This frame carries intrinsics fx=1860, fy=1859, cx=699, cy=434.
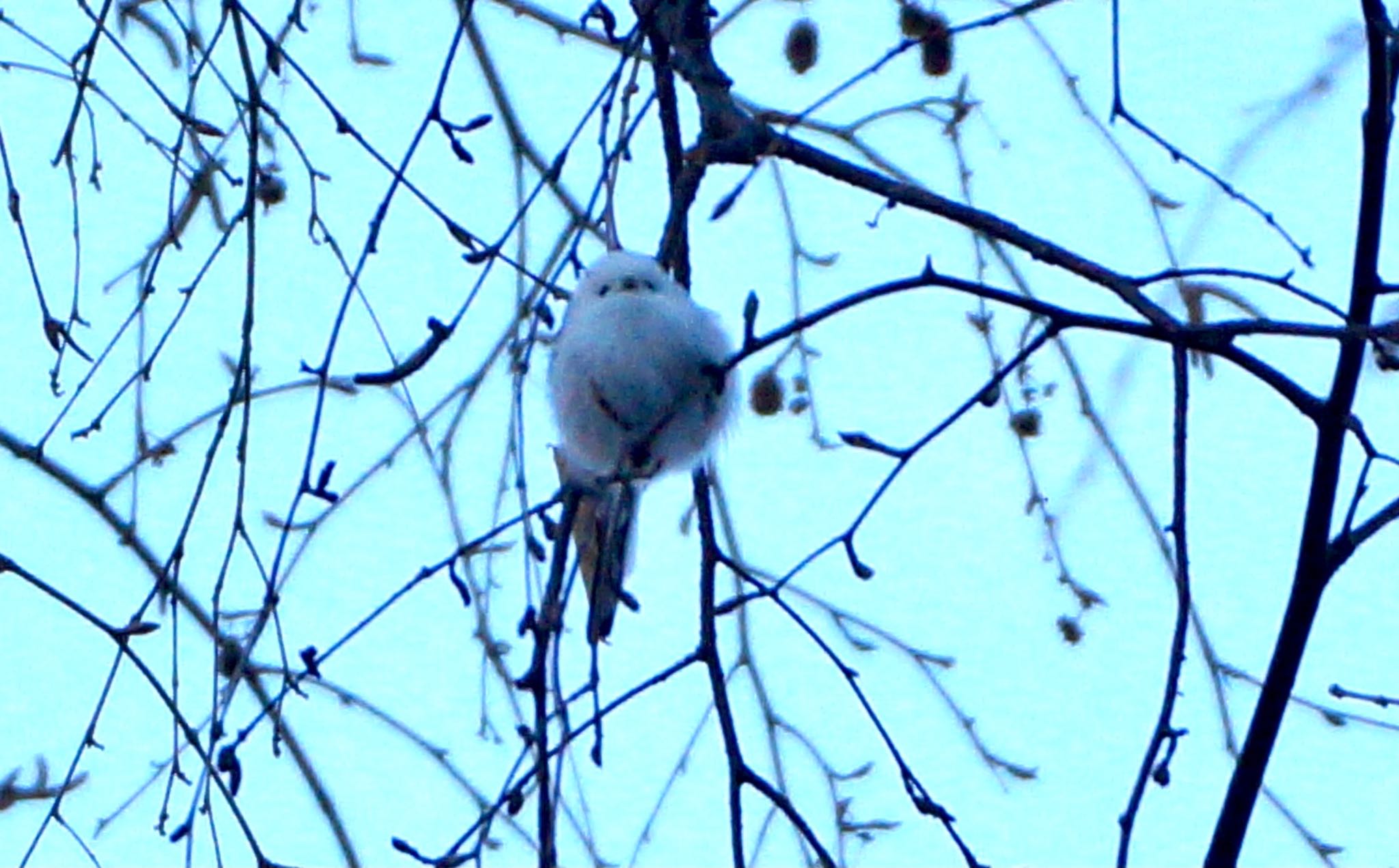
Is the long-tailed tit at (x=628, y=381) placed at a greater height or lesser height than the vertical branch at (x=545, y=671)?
greater

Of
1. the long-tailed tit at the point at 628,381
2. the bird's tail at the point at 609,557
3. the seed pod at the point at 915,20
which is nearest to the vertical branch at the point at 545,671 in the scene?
the bird's tail at the point at 609,557

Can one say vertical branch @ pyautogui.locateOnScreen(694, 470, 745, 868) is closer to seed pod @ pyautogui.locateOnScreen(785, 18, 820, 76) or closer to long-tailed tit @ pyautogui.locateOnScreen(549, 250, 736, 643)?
long-tailed tit @ pyautogui.locateOnScreen(549, 250, 736, 643)

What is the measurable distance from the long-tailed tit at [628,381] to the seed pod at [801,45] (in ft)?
1.69

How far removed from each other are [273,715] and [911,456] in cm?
56

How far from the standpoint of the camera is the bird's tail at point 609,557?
4.22 ft

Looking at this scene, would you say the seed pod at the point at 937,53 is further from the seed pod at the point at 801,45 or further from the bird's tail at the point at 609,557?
the bird's tail at the point at 609,557

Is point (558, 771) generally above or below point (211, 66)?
Result: below

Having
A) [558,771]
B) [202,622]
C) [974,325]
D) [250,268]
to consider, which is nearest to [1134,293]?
[558,771]

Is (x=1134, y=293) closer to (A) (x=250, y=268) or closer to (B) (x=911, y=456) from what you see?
(B) (x=911, y=456)

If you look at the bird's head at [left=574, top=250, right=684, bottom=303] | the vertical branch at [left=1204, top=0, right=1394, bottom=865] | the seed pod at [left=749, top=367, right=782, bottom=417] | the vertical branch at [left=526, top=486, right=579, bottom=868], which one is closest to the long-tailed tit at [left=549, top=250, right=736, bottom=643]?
the bird's head at [left=574, top=250, right=684, bottom=303]

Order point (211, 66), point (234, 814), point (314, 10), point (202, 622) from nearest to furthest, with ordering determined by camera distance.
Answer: point (234, 814) → point (211, 66) → point (202, 622) → point (314, 10)

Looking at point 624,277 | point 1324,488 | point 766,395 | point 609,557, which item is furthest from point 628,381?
point 1324,488

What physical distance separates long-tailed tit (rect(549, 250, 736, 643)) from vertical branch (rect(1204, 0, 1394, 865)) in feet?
1.77

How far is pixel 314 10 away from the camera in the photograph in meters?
2.29
